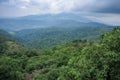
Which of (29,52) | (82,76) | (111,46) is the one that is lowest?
(29,52)

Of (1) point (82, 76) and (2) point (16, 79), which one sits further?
(2) point (16, 79)

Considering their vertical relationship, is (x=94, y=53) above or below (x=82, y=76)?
above

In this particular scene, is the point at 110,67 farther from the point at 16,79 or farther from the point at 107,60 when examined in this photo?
the point at 16,79

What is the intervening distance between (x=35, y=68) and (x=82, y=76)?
4772 cm

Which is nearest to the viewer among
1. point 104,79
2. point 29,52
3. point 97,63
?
point 104,79

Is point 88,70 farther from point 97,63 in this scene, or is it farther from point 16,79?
point 16,79

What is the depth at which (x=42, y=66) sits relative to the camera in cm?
6500

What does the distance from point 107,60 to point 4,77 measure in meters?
32.1

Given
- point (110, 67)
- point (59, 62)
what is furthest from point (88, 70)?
point (59, 62)

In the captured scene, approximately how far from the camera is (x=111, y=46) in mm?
17781

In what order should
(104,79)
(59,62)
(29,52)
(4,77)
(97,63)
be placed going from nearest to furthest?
(104,79), (97,63), (4,77), (59,62), (29,52)

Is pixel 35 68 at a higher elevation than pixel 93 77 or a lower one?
lower

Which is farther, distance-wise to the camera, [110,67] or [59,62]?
[59,62]

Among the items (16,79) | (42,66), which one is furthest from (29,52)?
(16,79)
